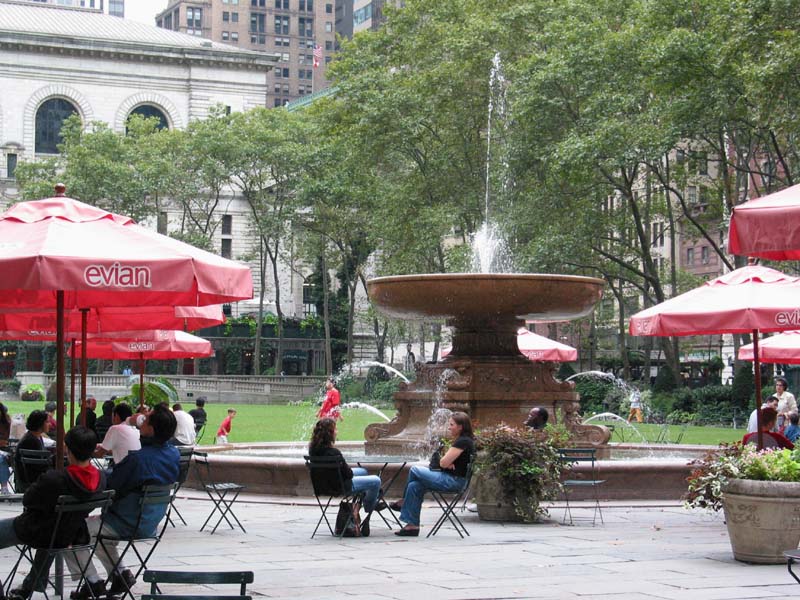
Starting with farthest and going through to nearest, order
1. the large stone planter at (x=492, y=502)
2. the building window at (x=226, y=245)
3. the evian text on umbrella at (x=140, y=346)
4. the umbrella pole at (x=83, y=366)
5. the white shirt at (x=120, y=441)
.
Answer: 1. the building window at (x=226, y=245)
2. the evian text on umbrella at (x=140, y=346)
3. the large stone planter at (x=492, y=502)
4. the white shirt at (x=120, y=441)
5. the umbrella pole at (x=83, y=366)

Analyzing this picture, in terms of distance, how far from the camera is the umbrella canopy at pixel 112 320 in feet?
47.8

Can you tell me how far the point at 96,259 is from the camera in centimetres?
877

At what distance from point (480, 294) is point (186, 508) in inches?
188

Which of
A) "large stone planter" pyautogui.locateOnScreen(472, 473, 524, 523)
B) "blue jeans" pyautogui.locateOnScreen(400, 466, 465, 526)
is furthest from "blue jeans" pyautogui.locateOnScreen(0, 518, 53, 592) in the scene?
"large stone planter" pyautogui.locateOnScreen(472, 473, 524, 523)

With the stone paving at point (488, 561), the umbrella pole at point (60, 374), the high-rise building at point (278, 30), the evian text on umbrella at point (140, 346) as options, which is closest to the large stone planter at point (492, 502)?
the stone paving at point (488, 561)

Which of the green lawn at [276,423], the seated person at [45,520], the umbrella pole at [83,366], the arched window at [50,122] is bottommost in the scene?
the green lawn at [276,423]

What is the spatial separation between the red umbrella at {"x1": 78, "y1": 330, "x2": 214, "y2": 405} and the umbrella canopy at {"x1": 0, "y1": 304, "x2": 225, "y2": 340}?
1.66 m

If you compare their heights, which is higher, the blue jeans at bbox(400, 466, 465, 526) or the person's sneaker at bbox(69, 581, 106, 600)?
the blue jeans at bbox(400, 466, 465, 526)

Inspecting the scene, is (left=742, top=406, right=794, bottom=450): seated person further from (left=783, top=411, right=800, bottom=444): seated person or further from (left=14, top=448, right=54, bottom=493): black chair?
(left=14, top=448, right=54, bottom=493): black chair

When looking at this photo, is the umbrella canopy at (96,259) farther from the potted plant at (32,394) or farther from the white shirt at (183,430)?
the potted plant at (32,394)

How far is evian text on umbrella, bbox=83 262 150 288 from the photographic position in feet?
28.6

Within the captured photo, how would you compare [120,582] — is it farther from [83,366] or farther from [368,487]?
[83,366]

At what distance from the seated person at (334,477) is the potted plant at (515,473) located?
4.70 feet

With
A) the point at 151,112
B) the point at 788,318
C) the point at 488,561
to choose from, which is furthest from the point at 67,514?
the point at 151,112
